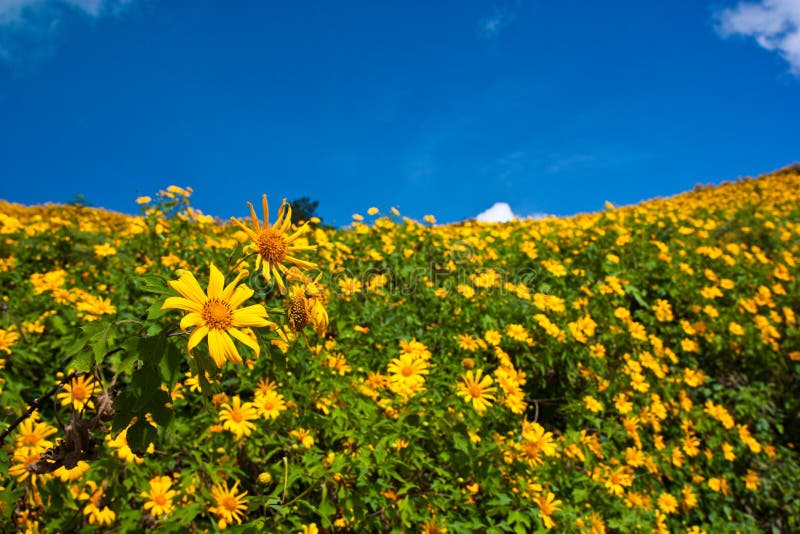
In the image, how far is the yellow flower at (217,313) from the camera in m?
0.90

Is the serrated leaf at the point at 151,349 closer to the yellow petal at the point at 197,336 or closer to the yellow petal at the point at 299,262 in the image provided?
the yellow petal at the point at 197,336

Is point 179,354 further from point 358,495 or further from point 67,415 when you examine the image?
point 67,415

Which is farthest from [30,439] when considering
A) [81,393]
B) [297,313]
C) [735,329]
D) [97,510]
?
[735,329]

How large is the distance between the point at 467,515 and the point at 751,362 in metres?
4.55

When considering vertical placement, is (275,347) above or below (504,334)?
below

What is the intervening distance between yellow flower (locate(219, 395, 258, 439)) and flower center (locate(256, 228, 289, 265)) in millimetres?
1256

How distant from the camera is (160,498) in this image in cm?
193

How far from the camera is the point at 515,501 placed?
221 centimetres

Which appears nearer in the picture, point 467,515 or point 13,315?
point 467,515

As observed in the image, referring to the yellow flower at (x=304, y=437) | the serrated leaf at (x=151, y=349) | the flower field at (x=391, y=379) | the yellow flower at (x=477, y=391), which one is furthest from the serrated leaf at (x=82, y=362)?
the yellow flower at (x=477, y=391)

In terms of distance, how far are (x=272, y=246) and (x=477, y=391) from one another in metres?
1.57

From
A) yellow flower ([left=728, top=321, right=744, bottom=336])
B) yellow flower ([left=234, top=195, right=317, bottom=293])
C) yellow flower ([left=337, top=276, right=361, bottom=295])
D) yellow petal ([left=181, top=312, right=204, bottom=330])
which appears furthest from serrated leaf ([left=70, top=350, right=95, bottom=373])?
yellow flower ([left=728, top=321, right=744, bottom=336])

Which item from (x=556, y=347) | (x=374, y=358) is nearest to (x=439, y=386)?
(x=374, y=358)

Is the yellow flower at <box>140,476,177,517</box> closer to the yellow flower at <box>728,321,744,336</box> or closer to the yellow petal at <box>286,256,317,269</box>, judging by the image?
the yellow petal at <box>286,256,317,269</box>
